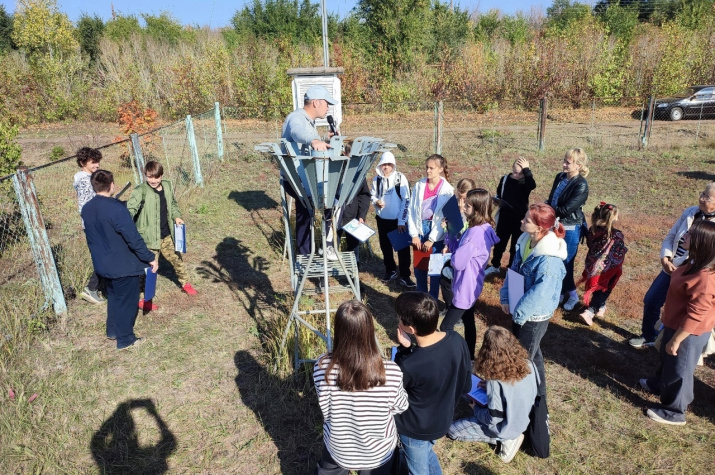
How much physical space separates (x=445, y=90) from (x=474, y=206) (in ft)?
67.9

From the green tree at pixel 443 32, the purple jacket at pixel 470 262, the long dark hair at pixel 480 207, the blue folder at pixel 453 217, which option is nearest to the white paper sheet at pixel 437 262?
the blue folder at pixel 453 217

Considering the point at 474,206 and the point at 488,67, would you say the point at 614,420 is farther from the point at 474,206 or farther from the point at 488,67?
the point at 488,67

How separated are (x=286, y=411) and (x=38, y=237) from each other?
3.07m

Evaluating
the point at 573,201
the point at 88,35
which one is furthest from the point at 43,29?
the point at 573,201

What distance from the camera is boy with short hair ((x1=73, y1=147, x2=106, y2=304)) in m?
4.73

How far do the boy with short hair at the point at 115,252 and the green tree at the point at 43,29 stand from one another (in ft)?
91.6

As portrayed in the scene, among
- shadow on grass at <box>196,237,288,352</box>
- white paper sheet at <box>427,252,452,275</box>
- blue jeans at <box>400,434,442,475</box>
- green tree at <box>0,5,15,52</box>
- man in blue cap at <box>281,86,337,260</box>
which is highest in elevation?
green tree at <box>0,5,15,52</box>

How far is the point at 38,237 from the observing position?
14.6 ft

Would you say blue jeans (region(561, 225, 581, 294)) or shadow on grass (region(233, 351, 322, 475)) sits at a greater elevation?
blue jeans (region(561, 225, 581, 294))

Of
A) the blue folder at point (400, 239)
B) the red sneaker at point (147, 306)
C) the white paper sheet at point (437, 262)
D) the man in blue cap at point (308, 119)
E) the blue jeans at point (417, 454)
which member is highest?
the man in blue cap at point (308, 119)

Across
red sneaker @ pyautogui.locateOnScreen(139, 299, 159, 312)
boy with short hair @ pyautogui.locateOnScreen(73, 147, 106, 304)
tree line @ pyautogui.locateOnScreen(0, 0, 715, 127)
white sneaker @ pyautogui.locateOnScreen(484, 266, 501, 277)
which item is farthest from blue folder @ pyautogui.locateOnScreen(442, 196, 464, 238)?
tree line @ pyautogui.locateOnScreen(0, 0, 715, 127)

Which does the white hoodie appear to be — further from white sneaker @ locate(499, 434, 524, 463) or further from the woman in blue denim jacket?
white sneaker @ locate(499, 434, 524, 463)

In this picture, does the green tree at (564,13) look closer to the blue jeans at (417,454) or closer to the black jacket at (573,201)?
the black jacket at (573,201)

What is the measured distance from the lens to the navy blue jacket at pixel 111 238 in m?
3.90
